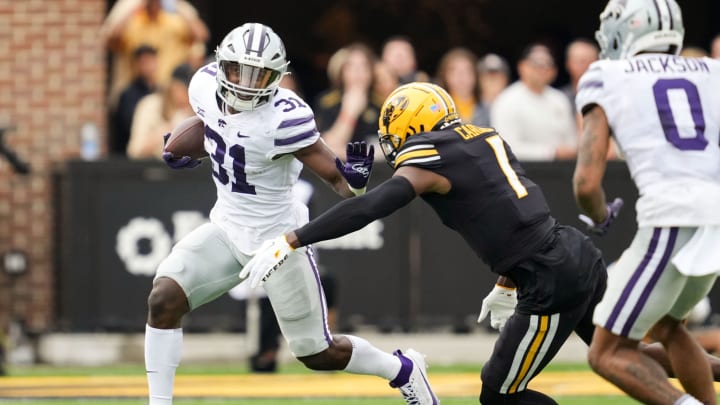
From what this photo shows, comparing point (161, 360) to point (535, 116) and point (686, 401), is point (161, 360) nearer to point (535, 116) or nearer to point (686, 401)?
point (686, 401)

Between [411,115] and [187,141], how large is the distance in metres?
1.45

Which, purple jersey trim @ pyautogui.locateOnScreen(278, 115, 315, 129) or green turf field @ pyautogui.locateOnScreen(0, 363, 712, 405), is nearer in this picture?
purple jersey trim @ pyautogui.locateOnScreen(278, 115, 315, 129)

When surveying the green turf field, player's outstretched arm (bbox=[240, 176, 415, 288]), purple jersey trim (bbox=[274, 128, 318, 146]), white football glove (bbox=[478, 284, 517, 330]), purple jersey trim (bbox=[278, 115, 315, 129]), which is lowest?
the green turf field

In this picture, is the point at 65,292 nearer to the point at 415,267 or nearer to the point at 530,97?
the point at 415,267

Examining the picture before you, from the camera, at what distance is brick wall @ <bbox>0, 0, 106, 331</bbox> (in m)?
13.4

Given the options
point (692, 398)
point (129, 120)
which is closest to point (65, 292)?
point (129, 120)

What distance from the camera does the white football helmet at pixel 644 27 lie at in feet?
21.3

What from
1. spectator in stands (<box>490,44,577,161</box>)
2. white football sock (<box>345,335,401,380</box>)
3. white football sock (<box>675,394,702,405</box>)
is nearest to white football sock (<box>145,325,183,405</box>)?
white football sock (<box>345,335,401,380</box>)

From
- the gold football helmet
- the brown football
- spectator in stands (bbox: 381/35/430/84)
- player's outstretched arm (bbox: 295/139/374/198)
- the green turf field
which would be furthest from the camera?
spectator in stands (bbox: 381/35/430/84)

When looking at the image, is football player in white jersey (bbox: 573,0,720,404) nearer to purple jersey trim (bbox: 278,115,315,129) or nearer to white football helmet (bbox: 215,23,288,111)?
purple jersey trim (bbox: 278,115,315,129)

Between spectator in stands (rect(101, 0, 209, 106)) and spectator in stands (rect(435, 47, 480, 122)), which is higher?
spectator in stands (rect(101, 0, 209, 106))

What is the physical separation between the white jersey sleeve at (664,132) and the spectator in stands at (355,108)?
631 cm

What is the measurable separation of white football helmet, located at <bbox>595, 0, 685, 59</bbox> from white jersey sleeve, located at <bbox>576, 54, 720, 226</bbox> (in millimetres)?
156

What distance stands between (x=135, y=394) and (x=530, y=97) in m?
4.20
